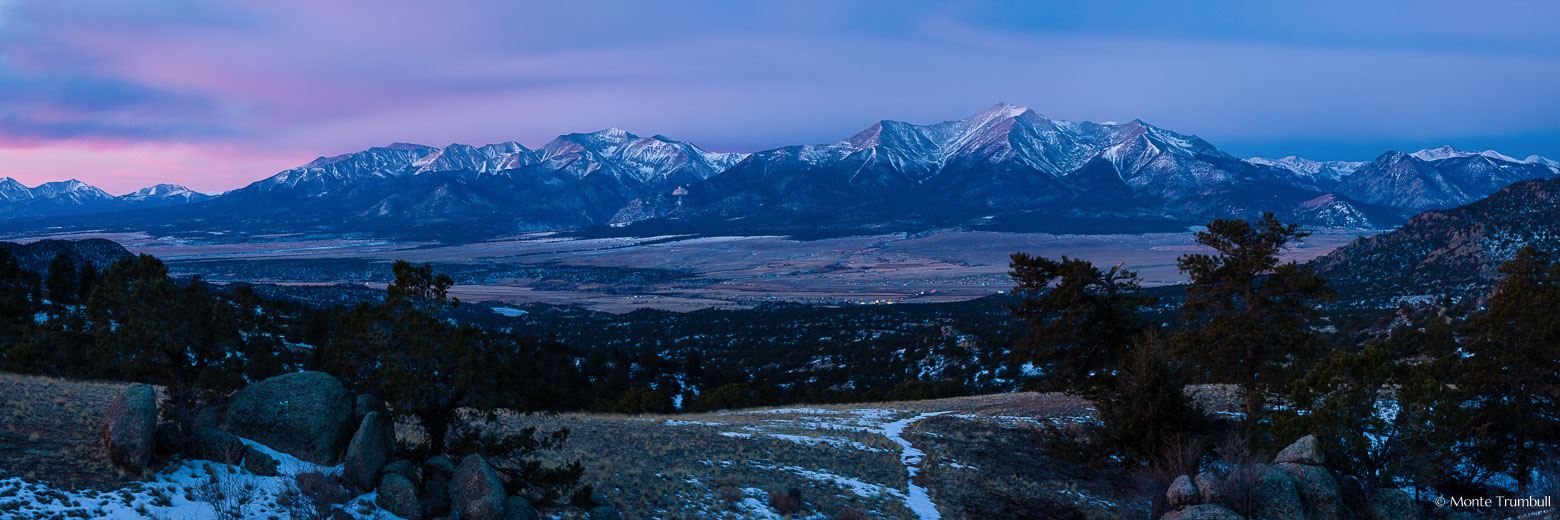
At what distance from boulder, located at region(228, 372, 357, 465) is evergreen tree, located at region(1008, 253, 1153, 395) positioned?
2153 cm

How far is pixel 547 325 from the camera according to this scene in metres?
127

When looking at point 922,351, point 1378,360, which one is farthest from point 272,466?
point 922,351

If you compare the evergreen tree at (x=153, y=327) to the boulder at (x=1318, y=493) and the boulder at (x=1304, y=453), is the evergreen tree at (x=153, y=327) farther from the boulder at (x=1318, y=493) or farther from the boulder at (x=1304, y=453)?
the boulder at (x=1304, y=453)

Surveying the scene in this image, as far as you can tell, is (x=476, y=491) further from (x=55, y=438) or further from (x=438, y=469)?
(x=55, y=438)

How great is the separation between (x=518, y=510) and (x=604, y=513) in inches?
74.0

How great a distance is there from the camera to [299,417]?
512 inches

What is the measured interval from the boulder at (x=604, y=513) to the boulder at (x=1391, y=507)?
1382 centimetres

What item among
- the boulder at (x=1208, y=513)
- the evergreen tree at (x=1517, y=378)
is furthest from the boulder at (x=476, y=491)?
the evergreen tree at (x=1517, y=378)

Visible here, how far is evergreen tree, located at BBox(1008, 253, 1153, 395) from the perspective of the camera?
28609 millimetres

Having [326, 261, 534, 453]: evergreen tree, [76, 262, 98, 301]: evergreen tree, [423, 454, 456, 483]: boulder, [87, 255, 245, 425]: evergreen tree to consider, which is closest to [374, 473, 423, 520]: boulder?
[423, 454, 456, 483]: boulder

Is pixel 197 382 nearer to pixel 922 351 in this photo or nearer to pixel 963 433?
pixel 963 433

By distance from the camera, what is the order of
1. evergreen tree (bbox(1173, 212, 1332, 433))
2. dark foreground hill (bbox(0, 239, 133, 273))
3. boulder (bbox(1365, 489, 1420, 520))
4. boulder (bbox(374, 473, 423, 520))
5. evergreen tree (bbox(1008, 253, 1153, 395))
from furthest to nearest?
dark foreground hill (bbox(0, 239, 133, 273)) → evergreen tree (bbox(1008, 253, 1153, 395)) → evergreen tree (bbox(1173, 212, 1332, 433)) → boulder (bbox(1365, 489, 1420, 520)) → boulder (bbox(374, 473, 423, 520))

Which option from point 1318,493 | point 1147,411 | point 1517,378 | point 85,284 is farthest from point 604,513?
point 85,284

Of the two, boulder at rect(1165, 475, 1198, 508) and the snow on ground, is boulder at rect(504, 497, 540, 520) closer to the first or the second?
the snow on ground
